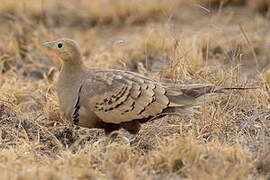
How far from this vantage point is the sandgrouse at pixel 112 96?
147 inches

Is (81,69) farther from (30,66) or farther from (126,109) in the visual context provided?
(30,66)

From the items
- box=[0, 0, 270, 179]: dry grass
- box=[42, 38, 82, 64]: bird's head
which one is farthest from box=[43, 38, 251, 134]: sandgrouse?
box=[0, 0, 270, 179]: dry grass

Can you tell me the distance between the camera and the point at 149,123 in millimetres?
4383

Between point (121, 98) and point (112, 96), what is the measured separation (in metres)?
0.07

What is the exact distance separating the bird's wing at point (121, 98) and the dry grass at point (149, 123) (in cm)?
22

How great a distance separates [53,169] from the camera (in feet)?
10.5

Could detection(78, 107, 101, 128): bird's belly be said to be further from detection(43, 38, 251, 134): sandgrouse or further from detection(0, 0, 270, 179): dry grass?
detection(0, 0, 270, 179): dry grass

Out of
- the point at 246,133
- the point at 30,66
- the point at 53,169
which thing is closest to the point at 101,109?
the point at 53,169

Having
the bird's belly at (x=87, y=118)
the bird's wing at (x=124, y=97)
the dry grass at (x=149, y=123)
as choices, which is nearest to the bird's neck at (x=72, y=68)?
the bird's wing at (x=124, y=97)

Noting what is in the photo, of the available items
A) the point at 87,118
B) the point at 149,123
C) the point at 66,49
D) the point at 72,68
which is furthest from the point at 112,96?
the point at 149,123

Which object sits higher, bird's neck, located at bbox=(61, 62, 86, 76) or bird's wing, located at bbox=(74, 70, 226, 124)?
bird's neck, located at bbox=(61, 62, 86, 76)

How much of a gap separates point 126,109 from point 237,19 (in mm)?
4396

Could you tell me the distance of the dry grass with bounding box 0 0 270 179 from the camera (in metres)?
3.37

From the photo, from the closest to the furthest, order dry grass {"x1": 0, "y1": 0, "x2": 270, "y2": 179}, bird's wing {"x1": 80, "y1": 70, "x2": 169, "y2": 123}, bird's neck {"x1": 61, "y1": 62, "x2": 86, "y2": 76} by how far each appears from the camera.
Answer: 1. dry grass {"x1": 0, "y1": 0, "x2": 270, "y2": 179}
2. bird's wing {"x1": 80, "y1": 70, "x2": 169, "y2": 123}
3. bird's neck {"x1": 61, "y1": 62, "x2": 86, "y2": 76}
